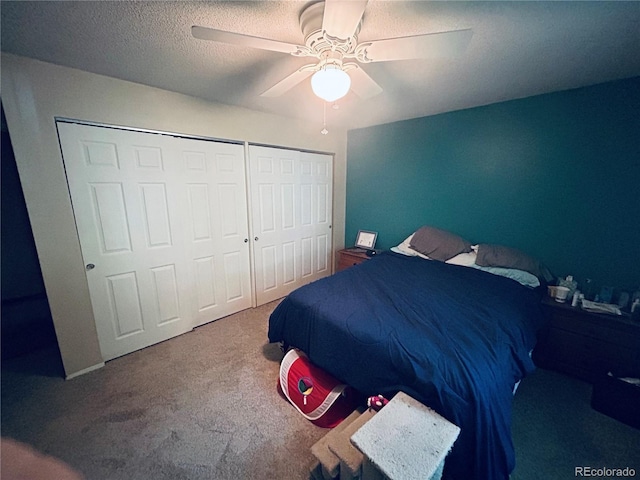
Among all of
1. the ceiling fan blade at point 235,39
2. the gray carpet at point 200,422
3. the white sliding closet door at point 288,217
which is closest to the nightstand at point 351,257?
the white sliding closet door at point 288,217

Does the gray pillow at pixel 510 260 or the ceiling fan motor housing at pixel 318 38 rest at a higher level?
the ceiling fan motor housing at pixel 318 38

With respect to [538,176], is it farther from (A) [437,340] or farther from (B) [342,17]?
(B) [342,17]

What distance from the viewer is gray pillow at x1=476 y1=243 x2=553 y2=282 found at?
225 centimetres

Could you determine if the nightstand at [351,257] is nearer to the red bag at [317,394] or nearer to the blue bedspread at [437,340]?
the blue bedspread at [437,340]

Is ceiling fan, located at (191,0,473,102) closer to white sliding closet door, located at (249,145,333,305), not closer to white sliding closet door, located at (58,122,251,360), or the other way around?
white sliding closet door, located at (58,122,251,360)

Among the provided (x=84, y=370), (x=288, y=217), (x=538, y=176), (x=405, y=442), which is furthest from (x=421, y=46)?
(x=84, y=370)

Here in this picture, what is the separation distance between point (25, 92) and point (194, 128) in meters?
1.03

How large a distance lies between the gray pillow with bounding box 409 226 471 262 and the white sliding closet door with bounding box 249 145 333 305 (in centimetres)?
137

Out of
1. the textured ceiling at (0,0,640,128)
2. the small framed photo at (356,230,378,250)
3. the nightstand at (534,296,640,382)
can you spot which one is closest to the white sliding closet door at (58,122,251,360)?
the textured ceiling at (0,0,640,128)

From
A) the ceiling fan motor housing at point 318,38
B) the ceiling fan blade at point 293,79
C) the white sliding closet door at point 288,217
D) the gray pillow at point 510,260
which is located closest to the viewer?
the ceiling fan motor housing at point 318,38

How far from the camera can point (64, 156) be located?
180cm

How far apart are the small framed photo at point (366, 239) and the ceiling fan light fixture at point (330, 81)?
97.4 inches

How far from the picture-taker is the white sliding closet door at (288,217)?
294 centimetres

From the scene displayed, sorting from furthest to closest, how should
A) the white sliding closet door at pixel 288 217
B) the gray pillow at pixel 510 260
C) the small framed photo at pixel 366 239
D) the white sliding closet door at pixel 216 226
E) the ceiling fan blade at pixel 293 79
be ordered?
the small framed photo at pixel 366 239 → the white sliding closet door at pixel 288 217 → the white sliding closet door at pixel 216 226 → the gray pillow at pixel 510 260 → the ceiling fan blade at pixel 293 79
